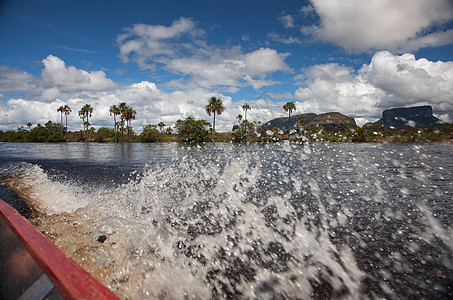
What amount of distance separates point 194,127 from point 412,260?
89.1 metres

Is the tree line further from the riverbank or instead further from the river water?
the river water

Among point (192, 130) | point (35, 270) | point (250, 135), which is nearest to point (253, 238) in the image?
point (35, 270)

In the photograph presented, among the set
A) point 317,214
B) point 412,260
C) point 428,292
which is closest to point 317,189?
point 317,214

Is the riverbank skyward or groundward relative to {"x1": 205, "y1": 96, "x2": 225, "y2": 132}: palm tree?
groundward

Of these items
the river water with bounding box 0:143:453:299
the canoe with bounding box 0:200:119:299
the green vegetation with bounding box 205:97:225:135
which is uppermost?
the green vegetation with bounding box 205:97:225:135

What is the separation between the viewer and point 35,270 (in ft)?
6.73

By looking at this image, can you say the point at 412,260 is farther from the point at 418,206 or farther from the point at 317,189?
the point at 317,189

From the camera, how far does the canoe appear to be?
1542 mm

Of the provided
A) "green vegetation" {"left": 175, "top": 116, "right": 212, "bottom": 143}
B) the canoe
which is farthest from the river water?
"green vegetation" {"left": 175, "top": 116, "right": 212, "bottom": 143}

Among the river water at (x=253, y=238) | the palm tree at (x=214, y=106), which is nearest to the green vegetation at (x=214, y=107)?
the palm tree at (x=214, y=106)

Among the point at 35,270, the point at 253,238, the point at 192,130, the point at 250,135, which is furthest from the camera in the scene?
the point at 250,135

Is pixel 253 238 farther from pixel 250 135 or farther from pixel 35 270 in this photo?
pixel 250 135

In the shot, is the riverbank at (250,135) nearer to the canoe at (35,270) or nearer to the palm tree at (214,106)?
the palm tree at (214,106)

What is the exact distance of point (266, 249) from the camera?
6.00 m
